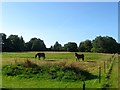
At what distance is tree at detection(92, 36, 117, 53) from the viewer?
15875 cm

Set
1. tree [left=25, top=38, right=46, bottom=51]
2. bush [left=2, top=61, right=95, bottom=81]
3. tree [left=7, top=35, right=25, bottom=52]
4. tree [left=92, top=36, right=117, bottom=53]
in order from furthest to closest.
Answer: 1. tree [left=92, top=36, right=117, bottom=53]
2. tree [left=25, top=38, right=46, bottom=51]
3. tree [left=7, top=35, right=25, bottom=52]
4. bush [left=2, top=61, right=95, bottom=81]

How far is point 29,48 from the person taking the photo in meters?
151

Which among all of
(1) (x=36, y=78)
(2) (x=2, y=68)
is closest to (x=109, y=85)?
(1) (x=36, y=78)

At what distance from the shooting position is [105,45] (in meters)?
162

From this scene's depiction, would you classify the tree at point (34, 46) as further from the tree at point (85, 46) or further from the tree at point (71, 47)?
the tree at point (85, 46)

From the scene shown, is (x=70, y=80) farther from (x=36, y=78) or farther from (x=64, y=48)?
(x=64, y=48)

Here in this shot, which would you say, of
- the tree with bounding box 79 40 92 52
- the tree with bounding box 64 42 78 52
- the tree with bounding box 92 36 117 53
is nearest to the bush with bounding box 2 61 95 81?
the tree with bounding box 92 36 117 53

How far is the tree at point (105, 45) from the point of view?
158750 mm

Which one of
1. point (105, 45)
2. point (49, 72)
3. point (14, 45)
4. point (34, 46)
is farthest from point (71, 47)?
point (49, 72)

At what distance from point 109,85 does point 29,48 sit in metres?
131

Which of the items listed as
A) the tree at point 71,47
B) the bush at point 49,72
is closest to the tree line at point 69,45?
the tree at point 71,47

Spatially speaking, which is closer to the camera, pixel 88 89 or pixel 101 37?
pixel 88 89

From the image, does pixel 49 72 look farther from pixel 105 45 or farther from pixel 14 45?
pixel 105 45

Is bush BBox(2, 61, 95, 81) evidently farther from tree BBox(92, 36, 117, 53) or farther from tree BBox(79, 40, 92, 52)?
tree BBox(79, 40, 92, 52)
